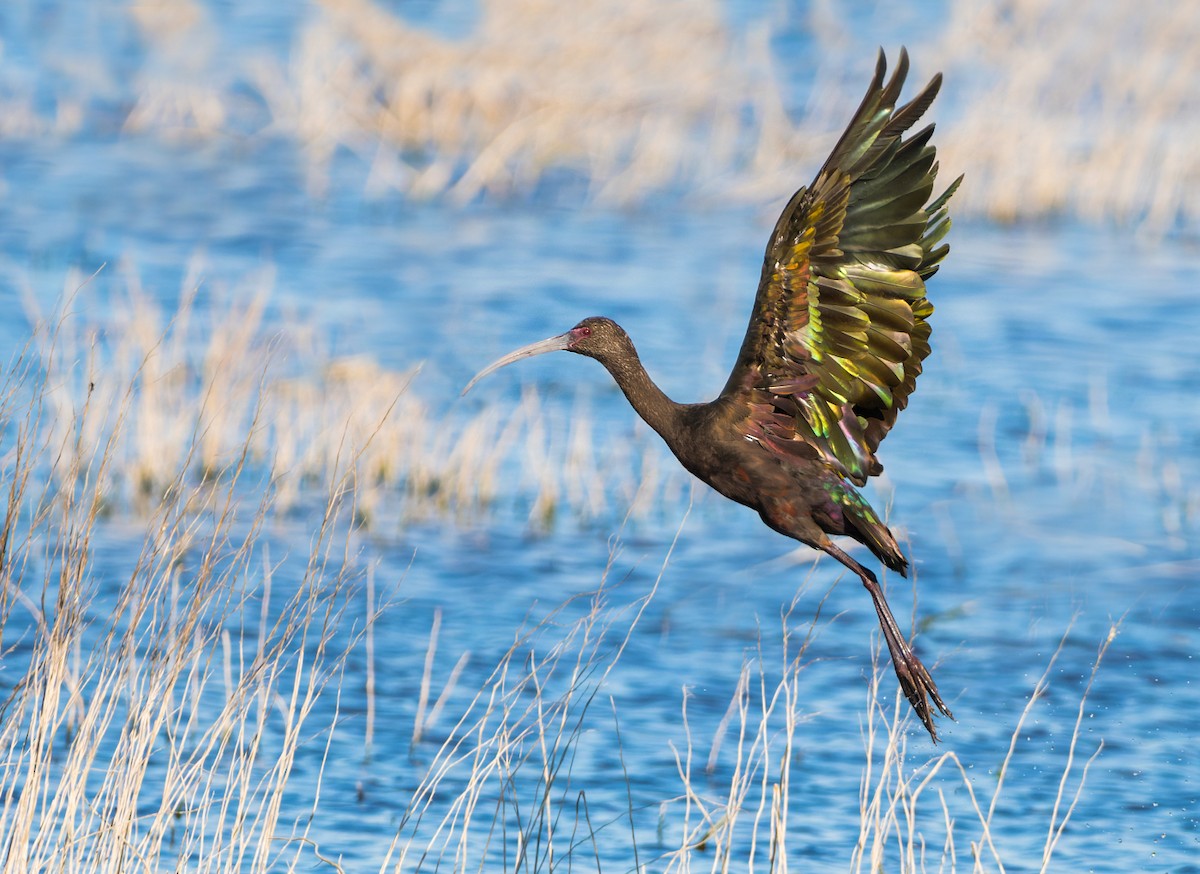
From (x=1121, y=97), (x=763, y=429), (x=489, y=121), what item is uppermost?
(x=1121, y=97)

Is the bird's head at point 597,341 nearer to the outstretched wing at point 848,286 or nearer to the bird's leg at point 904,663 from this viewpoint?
the outstretched wing at point 848,286

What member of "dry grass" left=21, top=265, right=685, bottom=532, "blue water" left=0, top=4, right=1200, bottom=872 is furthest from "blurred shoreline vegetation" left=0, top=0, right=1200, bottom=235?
"dry grass" left=21, top=265, right=685, bottom=532

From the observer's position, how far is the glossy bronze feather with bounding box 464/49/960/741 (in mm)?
5469

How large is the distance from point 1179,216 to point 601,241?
5.65 m

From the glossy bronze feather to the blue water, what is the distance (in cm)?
32

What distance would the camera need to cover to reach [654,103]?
21.3 m

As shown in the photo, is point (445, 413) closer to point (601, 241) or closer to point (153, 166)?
point (601, 241)

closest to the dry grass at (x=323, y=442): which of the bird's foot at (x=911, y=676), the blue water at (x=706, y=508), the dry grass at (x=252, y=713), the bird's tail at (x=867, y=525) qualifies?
the dry grass at (x=252, y=713)

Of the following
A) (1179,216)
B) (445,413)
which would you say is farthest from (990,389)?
(1179,216)

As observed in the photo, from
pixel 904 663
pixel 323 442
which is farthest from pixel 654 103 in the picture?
pixel 904 663

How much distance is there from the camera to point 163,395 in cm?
1176

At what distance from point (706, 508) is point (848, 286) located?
22.8ft

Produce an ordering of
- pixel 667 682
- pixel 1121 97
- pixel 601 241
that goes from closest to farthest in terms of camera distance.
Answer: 1. pixel 667 682
2. pixel 601 241
3. pixel 1121 97

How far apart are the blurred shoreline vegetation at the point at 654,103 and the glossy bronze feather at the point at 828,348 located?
13.5 meters
